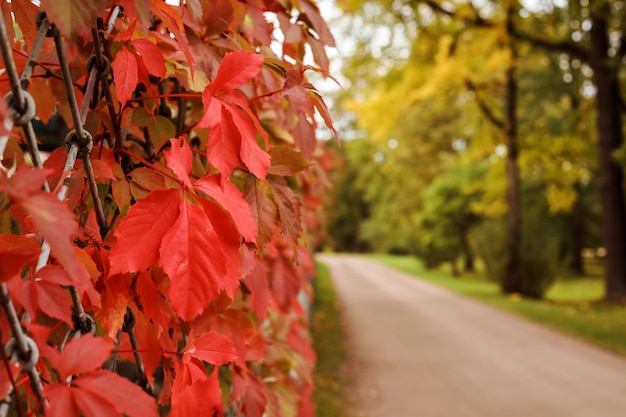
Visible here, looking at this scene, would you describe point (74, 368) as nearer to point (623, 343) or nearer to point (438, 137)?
point (623, 343)

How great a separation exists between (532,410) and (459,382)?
109 cm

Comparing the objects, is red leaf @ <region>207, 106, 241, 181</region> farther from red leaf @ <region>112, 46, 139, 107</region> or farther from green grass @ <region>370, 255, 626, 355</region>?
green grass @ <region>370, 255, 626, 355</region>

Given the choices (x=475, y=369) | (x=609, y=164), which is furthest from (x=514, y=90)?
(x=475, y=369)

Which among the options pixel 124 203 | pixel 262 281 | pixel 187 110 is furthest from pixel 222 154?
pixel 187 110

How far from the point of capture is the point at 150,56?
0.80 metres

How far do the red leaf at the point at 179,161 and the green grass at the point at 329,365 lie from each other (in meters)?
4.38

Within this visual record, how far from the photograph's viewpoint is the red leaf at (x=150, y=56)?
0.79 meters

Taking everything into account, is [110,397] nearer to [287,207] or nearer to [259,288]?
[287,207]

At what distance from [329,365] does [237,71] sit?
6436 mm

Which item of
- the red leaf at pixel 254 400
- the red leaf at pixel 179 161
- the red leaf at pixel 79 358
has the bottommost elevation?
the red leaf at pixel 254 400

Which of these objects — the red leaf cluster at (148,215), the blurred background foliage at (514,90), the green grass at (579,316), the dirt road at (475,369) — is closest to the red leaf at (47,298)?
the red leaf cluster at (148,215)

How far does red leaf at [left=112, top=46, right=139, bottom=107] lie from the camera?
77 centimetres

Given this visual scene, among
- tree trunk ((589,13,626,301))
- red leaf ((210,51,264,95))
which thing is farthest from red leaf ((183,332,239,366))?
tree trunk ((589,13,626,301))

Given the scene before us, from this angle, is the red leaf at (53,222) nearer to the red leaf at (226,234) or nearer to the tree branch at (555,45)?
the red leaf at (226,234)
